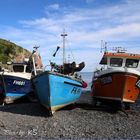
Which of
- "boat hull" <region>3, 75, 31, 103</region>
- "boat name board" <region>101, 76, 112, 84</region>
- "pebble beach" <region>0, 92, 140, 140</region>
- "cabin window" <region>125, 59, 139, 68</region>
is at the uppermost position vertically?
"cabin window" <region>125, 59, 139, 68</region>

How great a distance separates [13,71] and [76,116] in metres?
9.05

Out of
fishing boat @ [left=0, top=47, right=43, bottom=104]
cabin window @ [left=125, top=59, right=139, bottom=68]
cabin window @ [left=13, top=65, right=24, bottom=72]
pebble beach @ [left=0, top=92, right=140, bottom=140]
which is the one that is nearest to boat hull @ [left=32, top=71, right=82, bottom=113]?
pebble beach @ [left=0, top=92, right=140, bottom=140]

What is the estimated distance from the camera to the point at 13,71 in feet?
87.8

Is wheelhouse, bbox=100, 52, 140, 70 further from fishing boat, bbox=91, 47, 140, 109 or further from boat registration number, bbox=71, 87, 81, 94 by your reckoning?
boat registration number, bbox=71, 87, 81, 94

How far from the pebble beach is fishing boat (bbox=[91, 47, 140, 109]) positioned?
29.7 inches

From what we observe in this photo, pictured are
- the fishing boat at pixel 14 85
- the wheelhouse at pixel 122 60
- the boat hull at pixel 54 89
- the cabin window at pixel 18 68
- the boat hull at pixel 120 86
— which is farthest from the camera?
the cabin window at pixel 18 68

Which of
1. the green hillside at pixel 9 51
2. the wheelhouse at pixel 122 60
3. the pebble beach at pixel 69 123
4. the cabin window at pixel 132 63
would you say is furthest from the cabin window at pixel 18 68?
the green hillside at pixel 9 51

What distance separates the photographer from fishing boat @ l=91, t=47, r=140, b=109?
67.2 feet

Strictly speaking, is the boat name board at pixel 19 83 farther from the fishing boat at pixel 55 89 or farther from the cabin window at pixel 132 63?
the cabin window at pixel 132 63

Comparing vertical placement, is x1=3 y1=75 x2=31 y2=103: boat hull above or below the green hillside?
below

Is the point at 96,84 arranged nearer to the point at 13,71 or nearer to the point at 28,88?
the point at 28,88

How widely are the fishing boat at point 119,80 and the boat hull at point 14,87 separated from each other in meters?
4.55

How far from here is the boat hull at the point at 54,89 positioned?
744 inches

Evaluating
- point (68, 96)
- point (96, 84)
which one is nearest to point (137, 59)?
point (96, 84)
